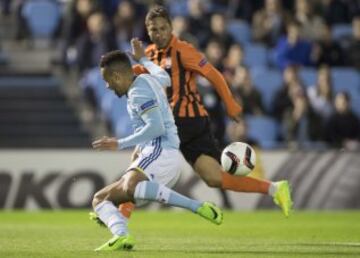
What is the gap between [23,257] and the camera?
31.2 ft

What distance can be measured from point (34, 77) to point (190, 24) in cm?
276

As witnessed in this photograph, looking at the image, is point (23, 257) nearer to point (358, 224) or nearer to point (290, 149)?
point (358, 224)

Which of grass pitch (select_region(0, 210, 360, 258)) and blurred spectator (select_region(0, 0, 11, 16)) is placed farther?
blurred spectator (select_region(0, 0, 11, 16))

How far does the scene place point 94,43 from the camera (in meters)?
19.9

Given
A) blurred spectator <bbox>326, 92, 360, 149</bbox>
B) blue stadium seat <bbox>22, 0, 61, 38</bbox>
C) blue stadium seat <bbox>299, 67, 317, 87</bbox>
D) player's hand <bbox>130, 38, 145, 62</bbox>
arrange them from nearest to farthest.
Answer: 1. player's hand <bbox>130, 38, 145, 62</bbox>
2. blurred spectator <bbox>326, 92, 360, 149</bbox>
3. blue stadium seat <bbox>299, 67, 317, 87</bbox>
4. blue stadium seat <bbox>22, 0, 61, 38</bbox>

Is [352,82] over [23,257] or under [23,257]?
under

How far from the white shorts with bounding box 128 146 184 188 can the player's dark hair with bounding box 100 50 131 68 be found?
2.48ft

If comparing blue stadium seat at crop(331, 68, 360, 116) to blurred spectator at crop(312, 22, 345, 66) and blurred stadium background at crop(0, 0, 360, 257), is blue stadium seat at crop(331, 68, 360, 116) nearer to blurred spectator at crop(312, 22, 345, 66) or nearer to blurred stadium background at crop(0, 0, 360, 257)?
blurred stadium background at crop(0, 0, 360, 257)

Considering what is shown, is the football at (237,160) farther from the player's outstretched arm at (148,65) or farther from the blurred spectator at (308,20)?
the blurred spectator at (308,20)

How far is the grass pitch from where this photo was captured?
10.0m

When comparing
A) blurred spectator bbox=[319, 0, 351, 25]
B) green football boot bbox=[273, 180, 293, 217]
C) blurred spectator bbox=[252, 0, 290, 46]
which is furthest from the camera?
blurred spectator bbox=[319, 0, 351, 25]

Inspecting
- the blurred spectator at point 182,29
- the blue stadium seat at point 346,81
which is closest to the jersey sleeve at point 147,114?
the blurred spectator at point 182,29

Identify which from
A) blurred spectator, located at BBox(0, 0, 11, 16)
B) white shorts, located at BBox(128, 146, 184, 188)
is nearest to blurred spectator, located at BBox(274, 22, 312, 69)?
blurred spectator, located at BBox(0, 0, 11, 16)

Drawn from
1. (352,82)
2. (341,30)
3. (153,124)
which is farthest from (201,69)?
(341,30)
